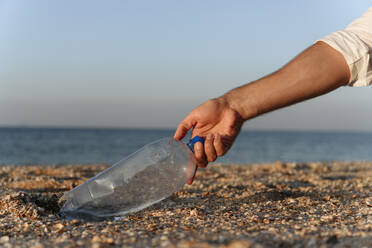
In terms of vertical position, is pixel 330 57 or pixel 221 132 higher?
pixel 330 57

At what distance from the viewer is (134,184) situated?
310 centimetres

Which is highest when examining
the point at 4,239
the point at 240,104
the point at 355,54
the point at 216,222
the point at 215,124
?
the point at 355,54

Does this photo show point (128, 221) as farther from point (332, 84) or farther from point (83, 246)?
point (332, 84)

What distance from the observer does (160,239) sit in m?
2.04

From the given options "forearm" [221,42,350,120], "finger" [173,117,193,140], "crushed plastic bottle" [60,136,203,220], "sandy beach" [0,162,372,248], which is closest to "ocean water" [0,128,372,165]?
"sandy beach" [0,162,372,248]

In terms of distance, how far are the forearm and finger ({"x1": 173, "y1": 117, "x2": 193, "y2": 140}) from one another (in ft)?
1.44

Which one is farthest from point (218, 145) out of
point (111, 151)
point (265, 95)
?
point (111, 151)

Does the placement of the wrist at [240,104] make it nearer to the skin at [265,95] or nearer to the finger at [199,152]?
the skin at [265,95]

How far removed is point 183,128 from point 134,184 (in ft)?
2.55

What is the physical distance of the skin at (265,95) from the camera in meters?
2.16

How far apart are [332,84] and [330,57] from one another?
169 mm

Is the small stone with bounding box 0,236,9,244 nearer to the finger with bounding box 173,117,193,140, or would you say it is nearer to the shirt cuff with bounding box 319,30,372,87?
the finger with bounding box 173,117,193,140

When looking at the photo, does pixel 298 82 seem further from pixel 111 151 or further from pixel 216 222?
pixel 111 151

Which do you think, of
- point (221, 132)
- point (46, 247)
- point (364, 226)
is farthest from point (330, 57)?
point (46, 247)
